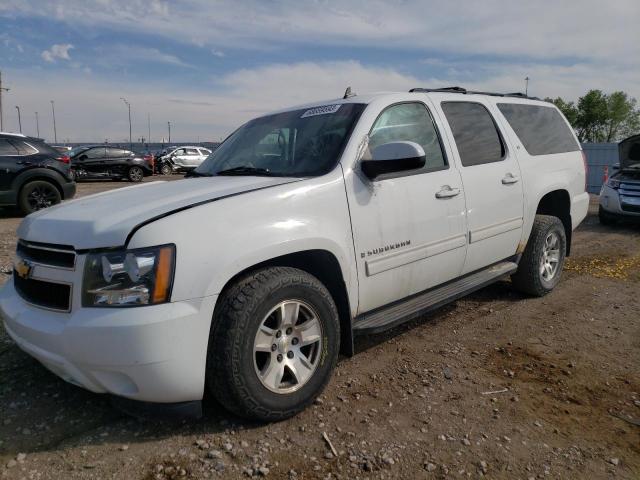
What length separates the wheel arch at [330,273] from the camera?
9.41 feet

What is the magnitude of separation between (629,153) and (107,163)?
61.0 ft

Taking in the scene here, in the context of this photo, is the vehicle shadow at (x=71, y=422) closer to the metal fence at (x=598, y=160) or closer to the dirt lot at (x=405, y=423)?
the dirt lot at (x=405, y=423)

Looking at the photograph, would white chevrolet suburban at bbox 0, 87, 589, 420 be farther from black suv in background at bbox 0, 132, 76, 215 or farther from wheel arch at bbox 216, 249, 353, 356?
black suv in background at bbox 0, 132, 76, 215

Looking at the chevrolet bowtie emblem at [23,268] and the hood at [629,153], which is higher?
the hood at [629,153]

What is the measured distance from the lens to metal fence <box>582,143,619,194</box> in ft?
59.1

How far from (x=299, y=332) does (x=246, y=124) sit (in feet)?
6.80

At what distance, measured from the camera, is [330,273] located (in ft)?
9.70

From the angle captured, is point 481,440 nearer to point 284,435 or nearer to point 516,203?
point 284,435

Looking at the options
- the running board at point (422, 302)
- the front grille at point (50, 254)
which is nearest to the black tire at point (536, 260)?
the running board at point (422, 302)

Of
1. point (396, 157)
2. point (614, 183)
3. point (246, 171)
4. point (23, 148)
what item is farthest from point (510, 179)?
point (23, 148)

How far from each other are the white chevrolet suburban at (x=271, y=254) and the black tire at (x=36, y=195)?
7.81m

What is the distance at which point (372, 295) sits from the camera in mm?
3145

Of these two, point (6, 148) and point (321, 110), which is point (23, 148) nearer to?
point (6, 148)

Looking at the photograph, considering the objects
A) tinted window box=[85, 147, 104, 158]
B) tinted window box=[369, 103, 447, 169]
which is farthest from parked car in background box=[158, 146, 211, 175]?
tinted window box=[369, 103, 447, 169]
